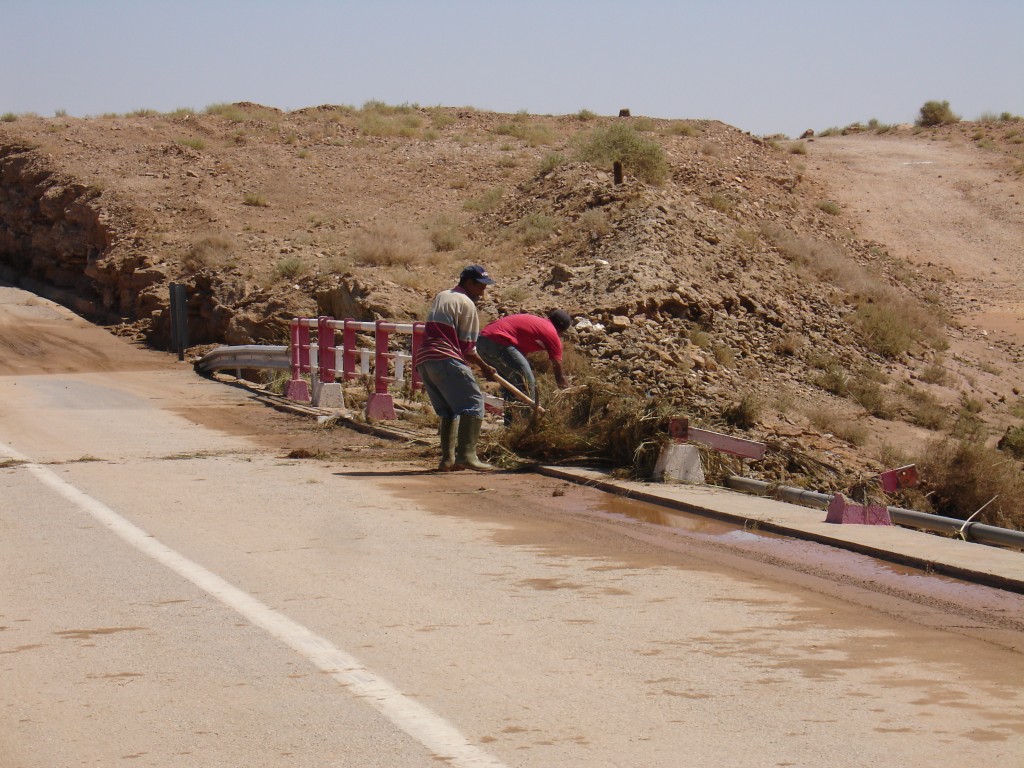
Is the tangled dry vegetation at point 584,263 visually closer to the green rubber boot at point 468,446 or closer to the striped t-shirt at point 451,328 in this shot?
the green rubber boot at point 468,446

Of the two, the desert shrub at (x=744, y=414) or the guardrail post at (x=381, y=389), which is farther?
the guardrail post at (x=381, y=389)

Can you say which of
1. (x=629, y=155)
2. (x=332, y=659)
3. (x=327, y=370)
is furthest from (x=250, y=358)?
(x=332, y=659)

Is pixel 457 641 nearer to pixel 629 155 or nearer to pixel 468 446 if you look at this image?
pixel 468 446

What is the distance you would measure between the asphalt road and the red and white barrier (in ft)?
17.2

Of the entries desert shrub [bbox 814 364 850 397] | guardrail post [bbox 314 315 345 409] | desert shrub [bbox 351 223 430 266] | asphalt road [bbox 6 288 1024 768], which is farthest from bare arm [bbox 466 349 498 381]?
desert shrub [bbox 351 223 430 266]

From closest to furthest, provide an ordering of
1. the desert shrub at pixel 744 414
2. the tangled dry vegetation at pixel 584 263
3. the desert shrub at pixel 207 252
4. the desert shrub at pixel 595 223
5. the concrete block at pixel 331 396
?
the desert shrub at pixel 744 414, the tangled dry vegetation at pixel 584 263, the concrete block at pixel 331 396, the desert shrub at pixel 595 223, the desert shrub at pixel 207 252

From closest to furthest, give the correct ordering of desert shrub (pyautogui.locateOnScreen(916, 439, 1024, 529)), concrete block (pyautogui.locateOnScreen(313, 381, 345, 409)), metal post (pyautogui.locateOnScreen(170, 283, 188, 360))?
desert shrub (pyautogui.locateOnScreen(916, 439, 1024, 529)) < concrete block (pyautogui.locateOnScreen(313, 381, 345, 409)) < metal post (pyautogui.locateOnScreen(170, 283, 188, 360))

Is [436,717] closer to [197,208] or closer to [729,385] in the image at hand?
[729,385]

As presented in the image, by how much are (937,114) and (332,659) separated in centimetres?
5940

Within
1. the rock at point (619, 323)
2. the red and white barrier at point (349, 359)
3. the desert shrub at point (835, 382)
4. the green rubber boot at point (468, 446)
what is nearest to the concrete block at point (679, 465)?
the green rubber boot at point (468, 446)

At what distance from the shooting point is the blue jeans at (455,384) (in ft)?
40.1

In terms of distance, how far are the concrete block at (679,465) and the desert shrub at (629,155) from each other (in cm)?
2384

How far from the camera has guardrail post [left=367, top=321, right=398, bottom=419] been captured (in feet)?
53.9

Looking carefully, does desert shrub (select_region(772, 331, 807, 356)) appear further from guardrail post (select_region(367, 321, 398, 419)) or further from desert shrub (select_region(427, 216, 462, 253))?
guardrail post (select_region(367, 321, 398, 419))
